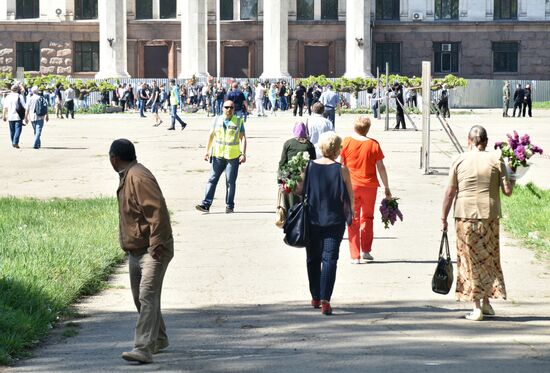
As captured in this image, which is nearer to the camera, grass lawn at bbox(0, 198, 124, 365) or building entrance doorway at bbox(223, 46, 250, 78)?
grass lawn at bbox(0, 198, 124, 365)

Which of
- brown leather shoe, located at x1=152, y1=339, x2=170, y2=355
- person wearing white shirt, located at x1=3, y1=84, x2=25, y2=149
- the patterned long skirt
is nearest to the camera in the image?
brown leather shoe, located at x1=152, y1=339, x2=170, y2=355

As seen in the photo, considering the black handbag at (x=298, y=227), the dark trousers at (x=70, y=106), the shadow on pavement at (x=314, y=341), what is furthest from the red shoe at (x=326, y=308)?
the dark trousers at (x=70, y=106)

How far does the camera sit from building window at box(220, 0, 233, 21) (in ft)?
257

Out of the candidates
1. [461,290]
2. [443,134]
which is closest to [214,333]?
[461,290]

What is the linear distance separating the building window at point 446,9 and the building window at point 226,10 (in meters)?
12.4

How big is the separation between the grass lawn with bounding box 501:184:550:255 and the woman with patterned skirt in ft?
14.4

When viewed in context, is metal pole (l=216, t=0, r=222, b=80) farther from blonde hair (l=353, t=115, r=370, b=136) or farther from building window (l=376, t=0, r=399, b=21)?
blonde hair (l=353, t=115, r=370, b=136)

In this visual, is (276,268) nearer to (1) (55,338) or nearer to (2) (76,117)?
(1) (55,338)

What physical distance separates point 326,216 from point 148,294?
263 cm

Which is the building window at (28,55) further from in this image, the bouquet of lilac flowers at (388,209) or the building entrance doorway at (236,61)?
the bouquet of lilac flowers at (388,209)

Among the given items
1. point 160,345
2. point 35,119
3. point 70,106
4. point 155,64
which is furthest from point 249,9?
point 160,345

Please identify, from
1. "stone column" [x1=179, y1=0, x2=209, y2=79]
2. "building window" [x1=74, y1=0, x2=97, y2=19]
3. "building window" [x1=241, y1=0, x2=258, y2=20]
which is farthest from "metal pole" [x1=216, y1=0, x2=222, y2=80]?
"building window" [x1=74, y1=0, x2=97, y2=19]

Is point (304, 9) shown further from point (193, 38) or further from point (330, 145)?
point (330, 145)

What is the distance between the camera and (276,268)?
15.1 metres
